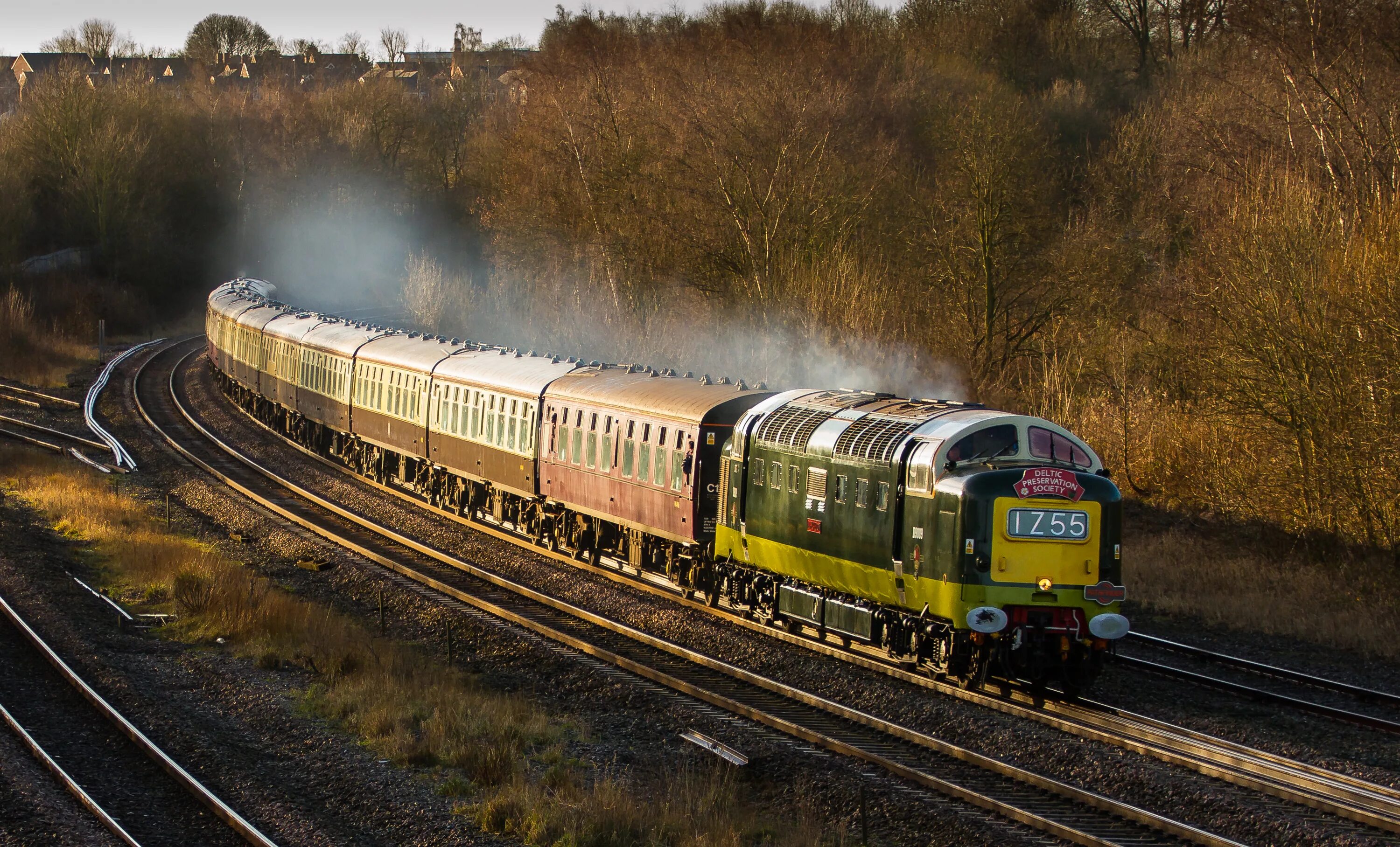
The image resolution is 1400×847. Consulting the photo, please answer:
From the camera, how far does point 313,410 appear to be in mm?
36656

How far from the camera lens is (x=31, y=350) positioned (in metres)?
55.5

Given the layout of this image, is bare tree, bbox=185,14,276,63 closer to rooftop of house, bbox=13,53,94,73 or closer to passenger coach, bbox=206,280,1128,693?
rooftop of house, bbox=13,53,94,73

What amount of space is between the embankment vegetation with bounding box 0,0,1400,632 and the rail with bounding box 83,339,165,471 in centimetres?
1225

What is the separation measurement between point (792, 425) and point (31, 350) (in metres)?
48.5

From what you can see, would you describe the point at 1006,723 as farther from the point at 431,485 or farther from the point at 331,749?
the point at 431,485

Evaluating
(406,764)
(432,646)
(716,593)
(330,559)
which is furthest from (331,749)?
(330,559)

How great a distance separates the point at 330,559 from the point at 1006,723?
1385 centimetres

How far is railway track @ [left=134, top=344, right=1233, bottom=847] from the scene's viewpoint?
10.6 m

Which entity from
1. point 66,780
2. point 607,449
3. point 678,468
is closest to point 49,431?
point 607,449

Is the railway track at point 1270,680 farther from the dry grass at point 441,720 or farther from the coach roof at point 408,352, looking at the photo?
the coach roof at point 408,352

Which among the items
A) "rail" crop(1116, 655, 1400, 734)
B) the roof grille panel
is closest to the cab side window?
the roof grille panel

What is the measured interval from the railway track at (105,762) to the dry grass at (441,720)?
186cm

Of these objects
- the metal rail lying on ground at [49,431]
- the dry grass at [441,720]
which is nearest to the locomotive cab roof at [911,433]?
the dry grass at [441,720]

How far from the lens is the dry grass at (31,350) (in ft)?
168
